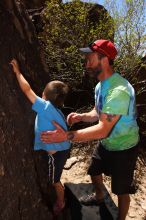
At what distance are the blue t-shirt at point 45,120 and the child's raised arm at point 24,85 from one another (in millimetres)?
51

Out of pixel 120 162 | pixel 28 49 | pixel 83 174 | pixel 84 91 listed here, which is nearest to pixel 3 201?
pixel 120 162

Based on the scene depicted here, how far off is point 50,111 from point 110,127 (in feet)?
1.89

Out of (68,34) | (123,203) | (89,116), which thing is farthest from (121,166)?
(68,34)

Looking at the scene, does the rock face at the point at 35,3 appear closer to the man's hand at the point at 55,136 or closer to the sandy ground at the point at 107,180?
the sandy ground at the point at 107,180

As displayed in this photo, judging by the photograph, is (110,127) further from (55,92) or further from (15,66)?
(15,66)

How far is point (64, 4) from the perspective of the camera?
358 inches

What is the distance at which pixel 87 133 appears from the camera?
3.07 m

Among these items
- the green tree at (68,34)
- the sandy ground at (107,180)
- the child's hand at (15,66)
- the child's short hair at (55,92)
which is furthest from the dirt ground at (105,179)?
the child's hand at (15,66)

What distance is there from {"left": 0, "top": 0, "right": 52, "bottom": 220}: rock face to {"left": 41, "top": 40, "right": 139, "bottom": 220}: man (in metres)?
0.32

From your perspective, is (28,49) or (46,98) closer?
(46,98)

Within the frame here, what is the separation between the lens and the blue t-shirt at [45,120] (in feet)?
10.6

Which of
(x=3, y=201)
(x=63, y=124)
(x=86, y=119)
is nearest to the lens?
(x=3, y=201)

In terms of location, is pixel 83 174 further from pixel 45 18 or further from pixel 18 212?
pixel 45 18

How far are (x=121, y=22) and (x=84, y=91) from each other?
1.85 meters
